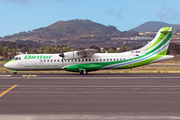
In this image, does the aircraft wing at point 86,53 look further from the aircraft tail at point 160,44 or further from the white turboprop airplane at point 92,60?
the aircraft tail at point 160,44

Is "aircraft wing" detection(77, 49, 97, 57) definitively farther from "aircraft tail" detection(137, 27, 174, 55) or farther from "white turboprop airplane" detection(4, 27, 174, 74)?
"aircraft tail" detection(137, 27, 174, 55)

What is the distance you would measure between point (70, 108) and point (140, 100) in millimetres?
4258

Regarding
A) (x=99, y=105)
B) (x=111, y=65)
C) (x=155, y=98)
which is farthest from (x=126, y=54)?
(x=99, y=105)

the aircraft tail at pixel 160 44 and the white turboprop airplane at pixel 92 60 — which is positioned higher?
the aircraft tail at pixel 160 44

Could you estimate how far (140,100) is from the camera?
12172 mm

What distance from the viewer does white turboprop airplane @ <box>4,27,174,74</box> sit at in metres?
29.1

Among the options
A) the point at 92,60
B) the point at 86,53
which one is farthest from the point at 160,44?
the point at 86,53

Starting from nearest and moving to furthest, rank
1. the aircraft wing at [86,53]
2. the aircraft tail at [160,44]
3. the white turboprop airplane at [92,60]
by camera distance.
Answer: the aircraft wing at [86,53], the white turboprop airplane at [92,60], the aircraft tail at [160,44]

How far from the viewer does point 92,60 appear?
97.1ft

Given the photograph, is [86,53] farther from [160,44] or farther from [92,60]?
[160,44]

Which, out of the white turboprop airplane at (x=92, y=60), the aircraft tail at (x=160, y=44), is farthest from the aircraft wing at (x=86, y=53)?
the aircraft tail at (x=160, y=44)

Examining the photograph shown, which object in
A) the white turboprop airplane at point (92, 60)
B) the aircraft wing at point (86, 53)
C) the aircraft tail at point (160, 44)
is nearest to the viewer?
the aircraft wing at point (86, 53)

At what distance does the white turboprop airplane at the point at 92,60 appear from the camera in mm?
29141

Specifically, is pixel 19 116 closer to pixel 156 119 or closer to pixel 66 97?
pixel 66 97
